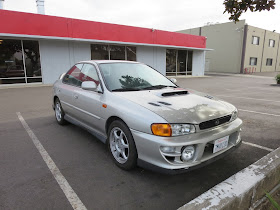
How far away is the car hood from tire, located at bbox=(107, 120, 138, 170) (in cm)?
42

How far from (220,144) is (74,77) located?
126 inches

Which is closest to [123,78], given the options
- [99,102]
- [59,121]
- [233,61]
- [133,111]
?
[99,102]

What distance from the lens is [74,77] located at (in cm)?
439

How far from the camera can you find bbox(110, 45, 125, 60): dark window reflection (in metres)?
16.7

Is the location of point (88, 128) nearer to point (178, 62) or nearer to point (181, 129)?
point (181, 129)

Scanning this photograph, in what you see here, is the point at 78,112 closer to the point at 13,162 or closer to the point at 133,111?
the point at 13,162

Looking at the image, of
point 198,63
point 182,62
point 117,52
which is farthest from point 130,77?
point 198,63

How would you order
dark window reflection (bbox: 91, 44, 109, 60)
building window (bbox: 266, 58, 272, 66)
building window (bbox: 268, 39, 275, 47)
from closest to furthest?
dark window reflection (bbox: 91, 44, 109, 60), building window (bbox: 268, 39, 275, 47), building window (bbox: 266, 58, 272, 66)

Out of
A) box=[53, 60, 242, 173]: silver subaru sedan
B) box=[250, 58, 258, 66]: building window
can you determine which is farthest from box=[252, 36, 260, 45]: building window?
box=[53, 60, 242, 173]: silver subaru sedan

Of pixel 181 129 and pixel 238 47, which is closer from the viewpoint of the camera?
pixel 181 129

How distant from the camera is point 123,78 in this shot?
141 inches

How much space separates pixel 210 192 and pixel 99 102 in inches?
80.9

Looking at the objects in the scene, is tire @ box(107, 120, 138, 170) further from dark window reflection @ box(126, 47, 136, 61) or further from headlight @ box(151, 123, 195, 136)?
dark window reflection @ box(126, 47, 136, 61)

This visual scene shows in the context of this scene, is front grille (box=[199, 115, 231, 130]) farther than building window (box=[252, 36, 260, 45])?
No
